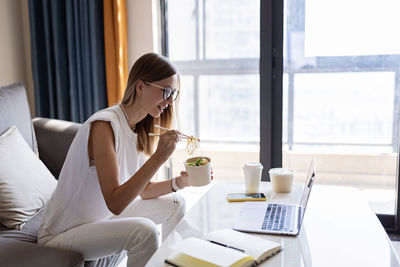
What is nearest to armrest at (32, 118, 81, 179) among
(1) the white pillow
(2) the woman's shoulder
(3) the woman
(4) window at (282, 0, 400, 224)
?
(1) the white pillow

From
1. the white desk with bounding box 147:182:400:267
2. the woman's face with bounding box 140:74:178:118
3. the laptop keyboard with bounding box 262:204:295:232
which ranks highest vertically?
the woman's face with bounding box 140:74:178:118

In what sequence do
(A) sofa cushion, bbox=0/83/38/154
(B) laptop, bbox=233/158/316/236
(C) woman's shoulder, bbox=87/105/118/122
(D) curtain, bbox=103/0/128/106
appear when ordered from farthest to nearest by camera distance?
(D) curtain, bbox=103/0/128/106
(A) sofa cushion, bbox=0/83/38/154
(C) woman's shoulder, bbox=87/105/118/122
(B) laptop, bbox=233/158/316/236

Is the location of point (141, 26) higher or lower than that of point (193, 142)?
higher

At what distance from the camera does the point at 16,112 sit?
7.36ft

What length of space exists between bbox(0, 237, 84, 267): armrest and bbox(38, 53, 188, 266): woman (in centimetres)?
Result: 5

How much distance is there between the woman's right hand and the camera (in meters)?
1.61

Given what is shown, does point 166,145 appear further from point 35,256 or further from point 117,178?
point 35,256

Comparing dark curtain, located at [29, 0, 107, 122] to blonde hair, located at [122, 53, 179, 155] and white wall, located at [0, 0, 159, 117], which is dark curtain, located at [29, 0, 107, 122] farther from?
blonde hair, located at [122, 53, 179, 155]

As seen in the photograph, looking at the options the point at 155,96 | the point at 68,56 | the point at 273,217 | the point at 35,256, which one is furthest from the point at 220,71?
the point at 35,256

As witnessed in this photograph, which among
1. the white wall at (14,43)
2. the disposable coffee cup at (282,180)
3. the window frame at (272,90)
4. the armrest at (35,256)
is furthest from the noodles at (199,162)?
the white wall at (14,43)

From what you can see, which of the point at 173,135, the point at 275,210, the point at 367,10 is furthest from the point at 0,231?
the point at 367,10

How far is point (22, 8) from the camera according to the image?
3.30 metres

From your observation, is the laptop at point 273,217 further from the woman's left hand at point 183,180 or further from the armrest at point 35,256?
the armrest at point 35,256

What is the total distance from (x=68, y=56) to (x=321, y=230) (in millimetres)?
2461
